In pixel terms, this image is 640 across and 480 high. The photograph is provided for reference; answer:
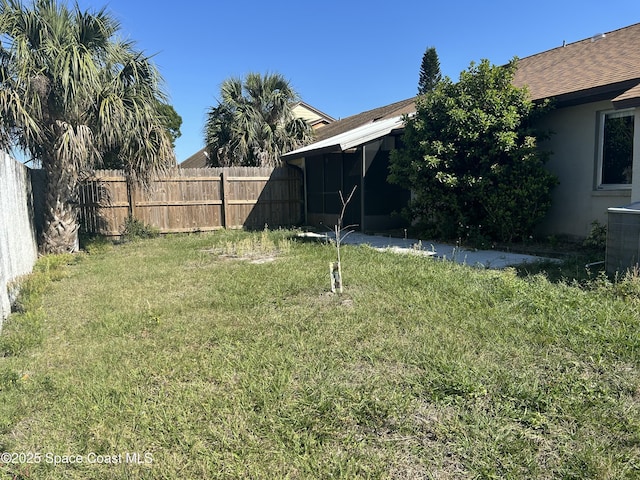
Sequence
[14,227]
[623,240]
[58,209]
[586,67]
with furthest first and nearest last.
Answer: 1. [586,67]
2. [58,209]
3. [14,227]
4. [623,240]

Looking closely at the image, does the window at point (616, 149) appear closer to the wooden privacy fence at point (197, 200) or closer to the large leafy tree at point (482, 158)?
the large leafy tree at point (482, 158)

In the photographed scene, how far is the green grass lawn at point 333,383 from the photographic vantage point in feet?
7.14

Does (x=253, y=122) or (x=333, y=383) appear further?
(x=253, y=122)

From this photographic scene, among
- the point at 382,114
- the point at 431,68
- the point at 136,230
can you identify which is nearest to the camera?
the point at 136,230

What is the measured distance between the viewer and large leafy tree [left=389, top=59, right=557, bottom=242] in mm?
7898

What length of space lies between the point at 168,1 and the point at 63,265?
812 centimetres

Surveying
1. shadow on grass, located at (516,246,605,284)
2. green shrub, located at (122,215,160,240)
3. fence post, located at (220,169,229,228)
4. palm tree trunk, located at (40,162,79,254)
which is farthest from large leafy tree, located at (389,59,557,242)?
green shrub, located at (122,215,160,240)

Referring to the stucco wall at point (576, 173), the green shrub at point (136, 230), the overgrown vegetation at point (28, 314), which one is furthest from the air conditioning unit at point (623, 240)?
the green shrub at point (136, 230)

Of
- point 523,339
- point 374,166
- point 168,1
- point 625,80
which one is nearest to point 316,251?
point 374,166

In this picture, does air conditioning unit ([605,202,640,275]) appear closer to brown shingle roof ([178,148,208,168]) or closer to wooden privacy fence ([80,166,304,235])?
wooden privacy fence ([80,166,304,235])

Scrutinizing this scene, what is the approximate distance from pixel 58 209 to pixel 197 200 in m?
4.66

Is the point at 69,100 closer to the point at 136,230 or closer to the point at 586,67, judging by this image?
the point at 136,230

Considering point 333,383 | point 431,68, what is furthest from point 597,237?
point 431,68

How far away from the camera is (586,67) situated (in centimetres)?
881
